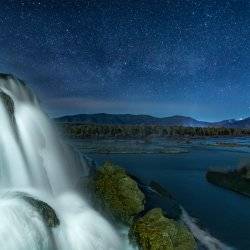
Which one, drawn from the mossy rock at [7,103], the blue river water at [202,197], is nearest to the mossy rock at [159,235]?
the blue river water at [202,197]

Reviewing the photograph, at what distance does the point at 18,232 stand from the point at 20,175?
6.19m

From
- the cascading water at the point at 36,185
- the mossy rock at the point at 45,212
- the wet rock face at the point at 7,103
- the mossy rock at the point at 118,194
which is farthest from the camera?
the mossy rock at the point at 118,194

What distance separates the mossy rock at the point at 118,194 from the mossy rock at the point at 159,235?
2.08m

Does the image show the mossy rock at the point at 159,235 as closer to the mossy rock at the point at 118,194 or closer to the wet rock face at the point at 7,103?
the mossy rock at the point at 118,194

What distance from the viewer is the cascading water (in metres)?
13.0

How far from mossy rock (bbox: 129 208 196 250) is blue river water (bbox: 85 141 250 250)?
4.84m

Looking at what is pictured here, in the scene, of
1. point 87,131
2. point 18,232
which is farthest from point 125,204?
point 87,131

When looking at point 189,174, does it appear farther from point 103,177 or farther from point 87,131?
point 87,131

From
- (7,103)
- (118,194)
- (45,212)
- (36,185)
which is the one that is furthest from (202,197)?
(45,212)

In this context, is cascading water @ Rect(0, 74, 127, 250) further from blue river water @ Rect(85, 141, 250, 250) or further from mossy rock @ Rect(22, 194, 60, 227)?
blue river water @ Rect(85, 141, 250, 250)

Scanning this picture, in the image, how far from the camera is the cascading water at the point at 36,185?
1305cm

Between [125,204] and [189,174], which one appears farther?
[189,174]

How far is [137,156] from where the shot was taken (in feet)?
223

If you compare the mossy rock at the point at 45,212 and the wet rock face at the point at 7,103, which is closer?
the mossy rock at the point at 45,212
